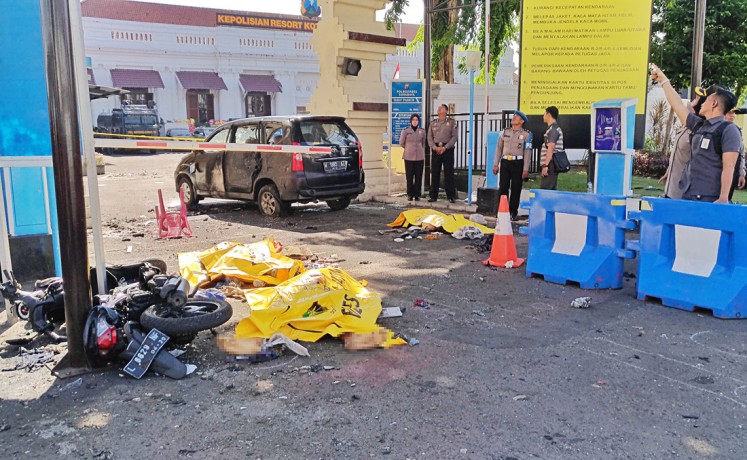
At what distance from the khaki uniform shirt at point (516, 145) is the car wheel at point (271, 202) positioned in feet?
13.1

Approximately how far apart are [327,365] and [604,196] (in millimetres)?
3752

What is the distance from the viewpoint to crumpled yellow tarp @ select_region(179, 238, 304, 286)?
701 centimetres

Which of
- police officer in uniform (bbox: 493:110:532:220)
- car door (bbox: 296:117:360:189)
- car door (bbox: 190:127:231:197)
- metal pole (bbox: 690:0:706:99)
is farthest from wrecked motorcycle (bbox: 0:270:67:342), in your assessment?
metal pole (bbox: 690:0:706:99)

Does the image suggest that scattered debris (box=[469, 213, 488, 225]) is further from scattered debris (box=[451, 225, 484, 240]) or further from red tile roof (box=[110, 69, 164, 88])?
red tile roof (box=[110, 69, 164, 88])

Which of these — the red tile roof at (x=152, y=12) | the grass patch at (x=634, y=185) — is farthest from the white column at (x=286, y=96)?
the grass patch at (x=634, y=185)

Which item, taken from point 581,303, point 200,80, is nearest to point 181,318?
point 581,303

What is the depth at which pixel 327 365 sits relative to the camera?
483 centimetres

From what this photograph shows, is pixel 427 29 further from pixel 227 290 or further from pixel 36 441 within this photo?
pixel 36 441

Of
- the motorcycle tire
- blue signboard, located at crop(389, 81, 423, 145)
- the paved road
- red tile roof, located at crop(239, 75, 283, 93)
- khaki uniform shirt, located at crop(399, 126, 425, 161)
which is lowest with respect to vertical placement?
the paved road

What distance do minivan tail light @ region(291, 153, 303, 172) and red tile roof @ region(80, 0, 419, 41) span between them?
29.7 meters

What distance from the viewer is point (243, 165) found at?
40.4 feet

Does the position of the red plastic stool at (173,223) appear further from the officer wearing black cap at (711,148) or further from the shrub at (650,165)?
the shrub at (650,165)

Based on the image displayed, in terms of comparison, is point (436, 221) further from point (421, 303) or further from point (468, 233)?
point (421, 303)

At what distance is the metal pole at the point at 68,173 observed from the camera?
14.5 feet
